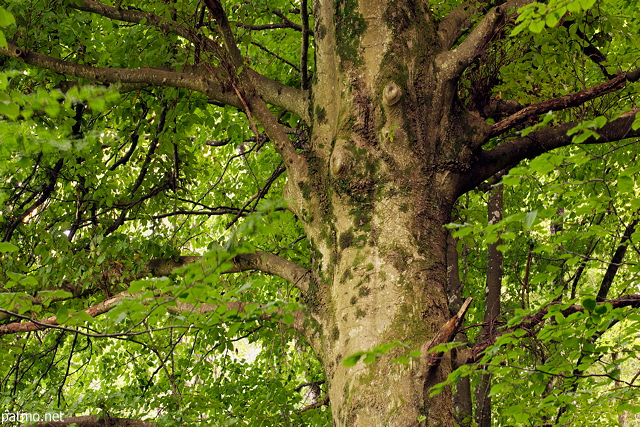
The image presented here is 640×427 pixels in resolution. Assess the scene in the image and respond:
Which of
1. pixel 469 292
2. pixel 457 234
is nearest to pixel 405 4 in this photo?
pixel 457 234

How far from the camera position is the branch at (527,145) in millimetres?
3846

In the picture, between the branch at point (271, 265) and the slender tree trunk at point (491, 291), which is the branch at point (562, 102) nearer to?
the branch at point (271, 265)

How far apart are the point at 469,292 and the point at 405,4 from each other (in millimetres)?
6067

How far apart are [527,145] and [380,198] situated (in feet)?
4.35

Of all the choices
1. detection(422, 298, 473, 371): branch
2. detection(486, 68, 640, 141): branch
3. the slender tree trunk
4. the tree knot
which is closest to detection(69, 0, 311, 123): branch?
the tree knot

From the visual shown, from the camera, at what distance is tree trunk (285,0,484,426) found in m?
2.95

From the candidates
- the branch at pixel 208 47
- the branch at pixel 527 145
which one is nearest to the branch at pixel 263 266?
the branch at pixel 208 47

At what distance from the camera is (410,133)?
3.54m

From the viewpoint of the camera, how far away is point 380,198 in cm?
337

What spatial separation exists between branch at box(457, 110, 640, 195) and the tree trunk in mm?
260

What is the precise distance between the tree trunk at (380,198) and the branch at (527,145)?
26 centimetres

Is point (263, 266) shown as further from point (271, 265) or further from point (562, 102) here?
point (562, 102)

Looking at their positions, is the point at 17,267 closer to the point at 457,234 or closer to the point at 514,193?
the point at 457,234

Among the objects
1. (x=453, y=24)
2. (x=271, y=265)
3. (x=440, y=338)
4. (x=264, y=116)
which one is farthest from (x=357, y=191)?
(x=453, y=24)
